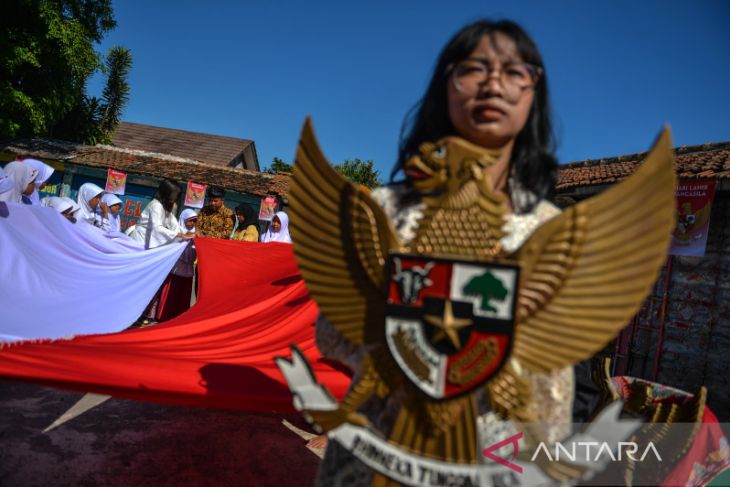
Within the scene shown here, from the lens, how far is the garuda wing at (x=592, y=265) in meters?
1.01

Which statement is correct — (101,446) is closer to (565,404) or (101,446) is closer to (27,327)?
(27,327)

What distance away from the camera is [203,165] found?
2134 centimetres

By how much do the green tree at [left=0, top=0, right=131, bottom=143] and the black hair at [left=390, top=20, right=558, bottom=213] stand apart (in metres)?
17.1

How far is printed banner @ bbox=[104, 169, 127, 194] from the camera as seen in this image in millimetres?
18297

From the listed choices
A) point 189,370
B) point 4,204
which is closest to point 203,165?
point 4,204

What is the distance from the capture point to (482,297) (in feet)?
3.38

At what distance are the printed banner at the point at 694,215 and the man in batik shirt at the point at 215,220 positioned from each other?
6048 mm

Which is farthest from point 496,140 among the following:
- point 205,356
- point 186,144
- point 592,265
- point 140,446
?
point 186,144

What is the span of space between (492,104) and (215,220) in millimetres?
5716

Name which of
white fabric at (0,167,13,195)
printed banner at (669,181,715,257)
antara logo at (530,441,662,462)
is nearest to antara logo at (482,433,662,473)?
antara logo at (530,441,662,462)

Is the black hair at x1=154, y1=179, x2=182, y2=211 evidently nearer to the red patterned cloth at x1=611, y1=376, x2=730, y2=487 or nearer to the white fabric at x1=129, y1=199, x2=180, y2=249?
the white fabric at x1=129, y1=199, x2=180, y2=249

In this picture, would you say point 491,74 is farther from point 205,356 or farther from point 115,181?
point 115,181

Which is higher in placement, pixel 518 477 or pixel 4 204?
pixel 4 204

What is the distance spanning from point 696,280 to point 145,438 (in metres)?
7.25
